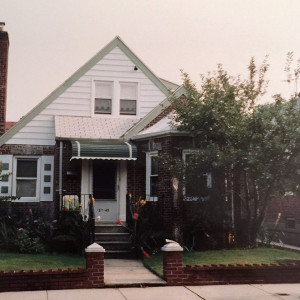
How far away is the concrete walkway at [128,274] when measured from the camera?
1030cm

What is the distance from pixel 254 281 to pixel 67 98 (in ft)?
35.0

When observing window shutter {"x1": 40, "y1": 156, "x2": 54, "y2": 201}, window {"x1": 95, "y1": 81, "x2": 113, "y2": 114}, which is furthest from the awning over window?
window {"x1": 95, "y1": 81, "x2": 113, "y2": 114}

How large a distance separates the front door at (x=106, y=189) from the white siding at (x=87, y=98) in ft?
7.35

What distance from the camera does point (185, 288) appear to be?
10.1 metres

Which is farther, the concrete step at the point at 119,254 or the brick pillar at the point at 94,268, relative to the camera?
the concrete step at the point at 119,254

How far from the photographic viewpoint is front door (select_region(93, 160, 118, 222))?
1700 cm

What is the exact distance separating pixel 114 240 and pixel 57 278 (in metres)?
5.03

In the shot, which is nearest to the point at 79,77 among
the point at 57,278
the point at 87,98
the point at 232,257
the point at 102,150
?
the point at 87,98

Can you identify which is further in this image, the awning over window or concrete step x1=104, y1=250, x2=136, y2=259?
the awning over window

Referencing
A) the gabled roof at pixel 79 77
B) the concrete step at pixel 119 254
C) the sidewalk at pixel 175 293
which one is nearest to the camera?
the sidewalk at pixel 175 293

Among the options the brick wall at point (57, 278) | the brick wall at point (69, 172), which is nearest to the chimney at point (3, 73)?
the brick wall at point (69, 172)

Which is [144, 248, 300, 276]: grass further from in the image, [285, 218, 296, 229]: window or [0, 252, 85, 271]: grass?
[285, 218, 296, 229]: window

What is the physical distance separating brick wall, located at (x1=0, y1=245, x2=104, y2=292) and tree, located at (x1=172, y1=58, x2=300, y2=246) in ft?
16.2

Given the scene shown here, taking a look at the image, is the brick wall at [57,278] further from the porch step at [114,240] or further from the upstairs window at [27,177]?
the upstairs window at [27,177]
